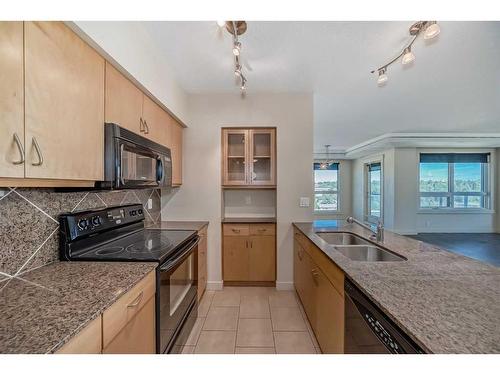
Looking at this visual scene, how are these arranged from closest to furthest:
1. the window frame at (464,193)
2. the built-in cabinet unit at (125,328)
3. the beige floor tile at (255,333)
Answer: the built-in cabinet unit at (125,328) → the beige floor tile at (255,333) → the window frame at (464,193)

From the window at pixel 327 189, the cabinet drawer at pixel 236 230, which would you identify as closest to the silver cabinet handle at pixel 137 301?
the cabinet drawer at pixel 236 230

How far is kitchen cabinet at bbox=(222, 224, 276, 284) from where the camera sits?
9.80ft

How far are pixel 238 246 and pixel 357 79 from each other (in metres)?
2.47

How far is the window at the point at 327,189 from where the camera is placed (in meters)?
8.95

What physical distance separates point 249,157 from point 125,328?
2.34m

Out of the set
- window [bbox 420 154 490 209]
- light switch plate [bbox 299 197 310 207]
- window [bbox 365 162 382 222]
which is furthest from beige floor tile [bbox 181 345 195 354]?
window [bbox 420 154 490 209]

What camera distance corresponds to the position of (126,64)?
1557 millimetres

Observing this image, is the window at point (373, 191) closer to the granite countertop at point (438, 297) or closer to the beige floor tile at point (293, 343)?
the beige floor tile at point (293, 343)

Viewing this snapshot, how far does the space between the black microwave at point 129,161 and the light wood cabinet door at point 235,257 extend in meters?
1.30

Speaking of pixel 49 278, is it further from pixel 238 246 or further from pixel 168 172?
pixel 238 246

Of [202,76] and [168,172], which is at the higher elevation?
[202,76]

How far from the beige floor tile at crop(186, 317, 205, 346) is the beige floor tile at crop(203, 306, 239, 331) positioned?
47 mm

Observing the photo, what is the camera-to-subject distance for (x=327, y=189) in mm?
8969
